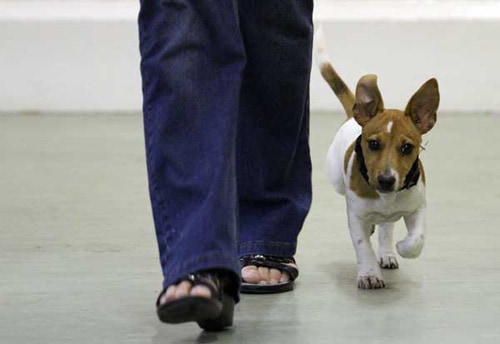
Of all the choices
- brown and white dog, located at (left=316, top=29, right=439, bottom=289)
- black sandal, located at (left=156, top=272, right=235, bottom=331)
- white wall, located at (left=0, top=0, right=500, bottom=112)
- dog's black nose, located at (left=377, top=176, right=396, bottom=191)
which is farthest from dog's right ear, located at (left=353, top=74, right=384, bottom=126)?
white wall, located at (left=0, top=0, right=500, bottom=112)

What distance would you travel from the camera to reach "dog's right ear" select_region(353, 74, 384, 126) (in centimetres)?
220

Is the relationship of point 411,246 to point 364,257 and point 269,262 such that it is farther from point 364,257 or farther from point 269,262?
point 269,262

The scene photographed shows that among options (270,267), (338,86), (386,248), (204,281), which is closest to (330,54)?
(338,86)

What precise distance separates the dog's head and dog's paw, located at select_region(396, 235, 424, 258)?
0.14 m

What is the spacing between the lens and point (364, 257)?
89.6 inches

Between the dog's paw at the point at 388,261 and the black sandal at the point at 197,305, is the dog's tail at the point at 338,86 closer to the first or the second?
the dog's paw at the point at 388,261

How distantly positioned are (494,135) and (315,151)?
727 millimetres

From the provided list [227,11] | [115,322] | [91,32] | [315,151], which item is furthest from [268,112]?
[91,32]

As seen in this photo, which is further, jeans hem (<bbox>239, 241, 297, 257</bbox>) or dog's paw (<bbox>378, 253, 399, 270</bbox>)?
dog's paw (<bbox>378, 253, 399, 270</bbox>)

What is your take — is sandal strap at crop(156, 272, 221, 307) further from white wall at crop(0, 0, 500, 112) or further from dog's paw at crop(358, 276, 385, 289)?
white wall at crop(0, 0, 500, 112)

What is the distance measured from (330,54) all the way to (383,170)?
281 centimetres

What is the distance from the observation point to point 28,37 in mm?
4918

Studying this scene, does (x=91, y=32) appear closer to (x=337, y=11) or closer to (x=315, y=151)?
(x=337, y=11)

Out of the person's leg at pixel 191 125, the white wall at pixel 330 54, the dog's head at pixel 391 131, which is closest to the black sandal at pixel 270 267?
the dog's head at pixel 391 131
